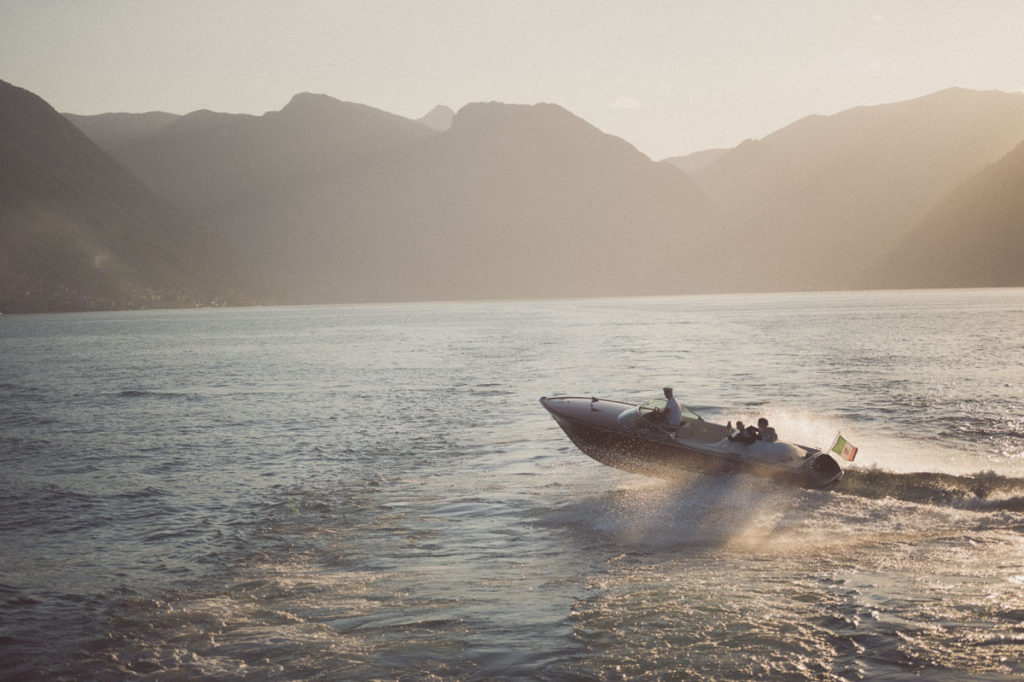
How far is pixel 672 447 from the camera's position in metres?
20.4

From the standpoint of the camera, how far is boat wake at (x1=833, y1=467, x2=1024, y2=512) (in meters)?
18.5

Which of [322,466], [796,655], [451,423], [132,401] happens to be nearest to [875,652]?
[796,655]

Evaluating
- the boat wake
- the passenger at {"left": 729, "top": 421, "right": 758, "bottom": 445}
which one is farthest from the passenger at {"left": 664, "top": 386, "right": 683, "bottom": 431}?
the boat wake

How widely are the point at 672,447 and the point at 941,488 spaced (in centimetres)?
671

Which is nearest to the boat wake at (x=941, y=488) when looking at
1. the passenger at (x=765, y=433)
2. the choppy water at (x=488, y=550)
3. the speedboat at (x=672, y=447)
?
the choppy water at (x=488, y=550)

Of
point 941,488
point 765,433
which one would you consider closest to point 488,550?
point 765,433

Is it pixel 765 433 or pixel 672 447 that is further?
pixel 672 447

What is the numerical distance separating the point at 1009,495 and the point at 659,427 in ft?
27.3

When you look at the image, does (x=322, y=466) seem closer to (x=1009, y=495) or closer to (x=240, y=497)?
(x=240, y=497)

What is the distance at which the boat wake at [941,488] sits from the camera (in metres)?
18.5

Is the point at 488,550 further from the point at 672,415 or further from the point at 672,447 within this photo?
the point at 672,415

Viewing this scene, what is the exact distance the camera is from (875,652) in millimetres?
10656

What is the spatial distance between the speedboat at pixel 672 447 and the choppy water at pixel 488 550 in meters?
0.65

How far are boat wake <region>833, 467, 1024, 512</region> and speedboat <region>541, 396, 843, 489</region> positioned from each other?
1462mm
